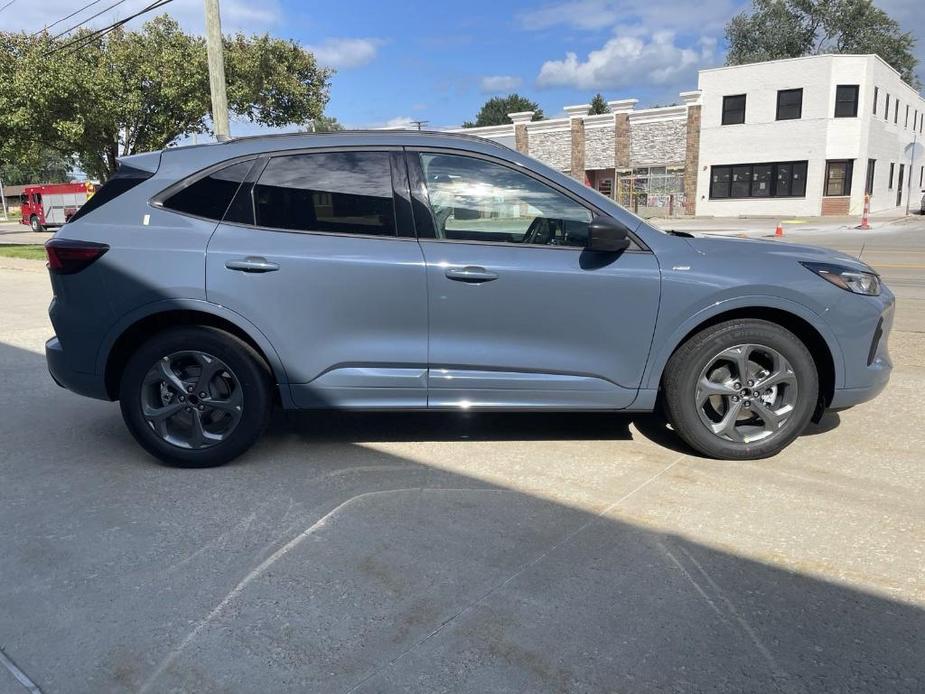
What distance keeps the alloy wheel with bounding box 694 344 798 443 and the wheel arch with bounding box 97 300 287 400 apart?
2404 mm

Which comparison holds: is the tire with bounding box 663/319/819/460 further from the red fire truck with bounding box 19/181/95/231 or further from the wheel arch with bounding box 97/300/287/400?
the red fire truck with bounding box 19/181/95/231

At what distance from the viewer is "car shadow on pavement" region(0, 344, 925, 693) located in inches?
96.0

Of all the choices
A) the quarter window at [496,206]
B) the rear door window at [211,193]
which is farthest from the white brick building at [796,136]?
the rear door window at [211,193]

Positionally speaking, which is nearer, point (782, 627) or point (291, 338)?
point (782, 627)

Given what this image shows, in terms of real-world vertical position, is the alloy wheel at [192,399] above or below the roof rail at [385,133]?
below

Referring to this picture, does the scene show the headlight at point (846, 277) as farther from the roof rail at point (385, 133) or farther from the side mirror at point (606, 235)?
the roof rail at point (385, 133)

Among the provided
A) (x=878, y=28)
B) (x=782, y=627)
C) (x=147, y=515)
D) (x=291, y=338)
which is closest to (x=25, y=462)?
(x=147, y=515)

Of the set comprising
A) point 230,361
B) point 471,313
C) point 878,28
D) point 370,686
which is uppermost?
point 878,28

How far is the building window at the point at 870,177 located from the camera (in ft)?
118

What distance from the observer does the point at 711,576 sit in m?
2.98

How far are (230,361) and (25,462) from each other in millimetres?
1581

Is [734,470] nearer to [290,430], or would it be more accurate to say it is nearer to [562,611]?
[562,611]

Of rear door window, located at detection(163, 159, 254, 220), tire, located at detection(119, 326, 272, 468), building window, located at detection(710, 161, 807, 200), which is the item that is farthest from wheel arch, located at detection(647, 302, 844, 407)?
building window, located at detection(710, 161, 807, 200)

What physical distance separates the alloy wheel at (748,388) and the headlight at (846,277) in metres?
0.50
